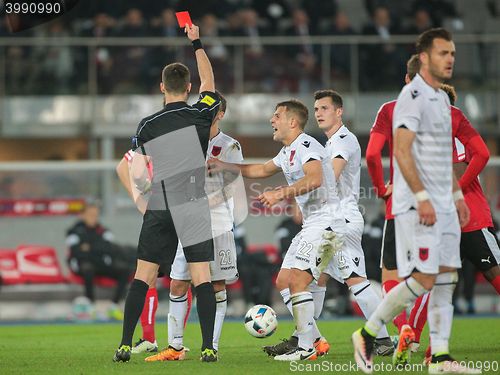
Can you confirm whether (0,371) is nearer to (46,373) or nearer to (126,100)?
(46,373)

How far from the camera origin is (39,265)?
592 inches

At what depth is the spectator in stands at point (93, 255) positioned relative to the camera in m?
14.8

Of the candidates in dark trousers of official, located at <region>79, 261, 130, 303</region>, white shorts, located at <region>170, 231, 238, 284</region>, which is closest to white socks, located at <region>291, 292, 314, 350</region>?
white shorts, located at <region>170, 231, 238, 284</region>

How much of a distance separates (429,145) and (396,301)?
102 centimetres

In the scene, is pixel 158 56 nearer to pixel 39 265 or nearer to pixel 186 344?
pixel 39 265

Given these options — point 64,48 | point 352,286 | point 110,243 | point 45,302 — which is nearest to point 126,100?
point 64,48

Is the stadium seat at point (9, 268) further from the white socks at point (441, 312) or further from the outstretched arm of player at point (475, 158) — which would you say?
the white socks at point (441, 312)

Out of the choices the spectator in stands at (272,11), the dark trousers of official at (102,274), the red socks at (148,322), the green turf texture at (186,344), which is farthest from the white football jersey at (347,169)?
the spectator in stands at (272,11)

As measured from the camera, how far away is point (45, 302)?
14891mm

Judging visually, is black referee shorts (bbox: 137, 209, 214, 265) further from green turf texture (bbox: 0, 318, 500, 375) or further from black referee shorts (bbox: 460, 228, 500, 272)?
black referee shorts (bbox: 460, 228, 500, 272)

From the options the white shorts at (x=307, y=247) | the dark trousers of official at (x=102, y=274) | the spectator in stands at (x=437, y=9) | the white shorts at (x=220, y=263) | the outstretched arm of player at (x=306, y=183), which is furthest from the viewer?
the spectator in stands at (x=437, y=9)

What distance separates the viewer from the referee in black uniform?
23.8ft

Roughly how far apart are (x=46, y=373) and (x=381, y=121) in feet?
10.1

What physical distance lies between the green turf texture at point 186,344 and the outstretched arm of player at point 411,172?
115 cm
